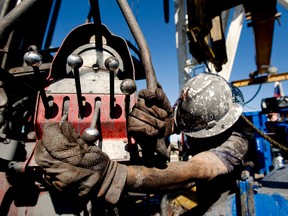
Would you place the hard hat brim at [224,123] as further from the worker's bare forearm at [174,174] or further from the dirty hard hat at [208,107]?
the worker's bare forearm at [174,174]

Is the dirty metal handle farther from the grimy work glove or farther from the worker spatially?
the grimy work glove

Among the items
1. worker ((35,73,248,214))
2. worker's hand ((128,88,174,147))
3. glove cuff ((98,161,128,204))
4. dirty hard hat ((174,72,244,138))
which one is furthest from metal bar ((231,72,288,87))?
glove cuff ((98,161,128,204))

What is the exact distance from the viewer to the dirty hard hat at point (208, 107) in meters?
1.76

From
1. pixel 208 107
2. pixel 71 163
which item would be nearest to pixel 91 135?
pixel 71 163

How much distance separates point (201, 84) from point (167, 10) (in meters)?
0.73

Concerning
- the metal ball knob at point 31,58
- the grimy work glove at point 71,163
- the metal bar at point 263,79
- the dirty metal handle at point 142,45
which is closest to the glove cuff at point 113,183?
the grimy work glove at point 71,163

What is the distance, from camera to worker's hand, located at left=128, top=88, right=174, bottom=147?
81cm

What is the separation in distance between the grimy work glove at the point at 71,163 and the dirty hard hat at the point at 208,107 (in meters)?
1.18

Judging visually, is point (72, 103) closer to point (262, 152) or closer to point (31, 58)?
point (31, 58)

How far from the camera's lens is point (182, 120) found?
77.2 inches

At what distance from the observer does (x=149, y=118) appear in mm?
814

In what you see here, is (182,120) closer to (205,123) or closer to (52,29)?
(205,123)

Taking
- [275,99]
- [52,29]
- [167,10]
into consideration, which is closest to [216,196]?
[167,10]

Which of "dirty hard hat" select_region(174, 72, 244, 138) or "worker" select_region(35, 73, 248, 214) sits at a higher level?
"dirty hard hat" select_region(174, 72, 244, 138)
